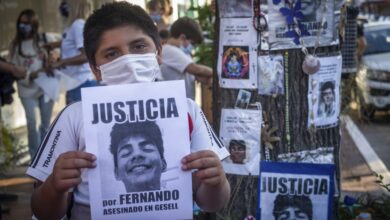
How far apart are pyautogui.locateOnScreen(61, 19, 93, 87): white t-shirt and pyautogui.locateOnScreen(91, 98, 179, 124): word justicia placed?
5452 millimetres

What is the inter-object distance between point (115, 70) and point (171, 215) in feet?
1.78

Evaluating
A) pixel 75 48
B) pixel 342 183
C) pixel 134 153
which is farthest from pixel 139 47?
pixel 75 48

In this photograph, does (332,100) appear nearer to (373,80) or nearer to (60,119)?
(60,119)

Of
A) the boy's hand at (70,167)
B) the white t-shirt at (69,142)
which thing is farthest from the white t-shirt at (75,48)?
the boy's hand at (70,167)

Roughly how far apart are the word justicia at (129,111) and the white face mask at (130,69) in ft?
0.47

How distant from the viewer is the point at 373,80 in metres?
12.1

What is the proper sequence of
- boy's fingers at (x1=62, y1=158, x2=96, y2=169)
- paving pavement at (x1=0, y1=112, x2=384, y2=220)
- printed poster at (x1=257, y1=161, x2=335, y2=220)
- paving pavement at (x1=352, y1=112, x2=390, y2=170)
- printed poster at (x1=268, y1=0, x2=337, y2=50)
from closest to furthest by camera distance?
boy's fingers at (x1=62, y1=158, x2=96, y2=169), printed poster at (x1=257, y1=161, x2=335, y2=220), printed poster at (x1=268, y1=0, x2=337, y2=50), paving pavement at (x1=0, y1=112, x2=384, y2=220), paving pavement at (x1=352, y1=112, x2=390, y2=170)

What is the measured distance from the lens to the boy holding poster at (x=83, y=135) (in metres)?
2.25

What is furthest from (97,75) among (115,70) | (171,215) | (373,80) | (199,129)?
(373,80)

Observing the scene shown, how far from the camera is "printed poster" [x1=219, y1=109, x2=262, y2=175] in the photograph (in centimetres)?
423

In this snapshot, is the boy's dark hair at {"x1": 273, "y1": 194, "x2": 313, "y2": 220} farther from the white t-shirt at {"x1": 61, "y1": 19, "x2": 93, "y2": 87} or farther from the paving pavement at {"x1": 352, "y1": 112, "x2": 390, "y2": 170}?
the paving pavement at {"x1": 352, "y1": 112, "x2": 390, "y2": 170}

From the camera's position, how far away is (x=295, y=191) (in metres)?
3.88

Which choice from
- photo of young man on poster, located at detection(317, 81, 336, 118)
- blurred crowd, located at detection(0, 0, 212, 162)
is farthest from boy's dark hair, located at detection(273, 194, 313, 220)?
blurred crowd, located at detection(0, 0, 212, 162)

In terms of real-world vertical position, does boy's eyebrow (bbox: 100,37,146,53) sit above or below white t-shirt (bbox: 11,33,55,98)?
above
